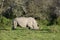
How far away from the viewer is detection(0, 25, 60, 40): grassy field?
29.2 feet

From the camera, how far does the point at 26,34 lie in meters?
9.43

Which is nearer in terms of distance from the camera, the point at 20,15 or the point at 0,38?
the point at 0,38

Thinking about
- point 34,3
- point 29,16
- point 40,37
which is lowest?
point 40,37

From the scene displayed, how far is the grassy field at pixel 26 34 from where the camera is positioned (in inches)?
350

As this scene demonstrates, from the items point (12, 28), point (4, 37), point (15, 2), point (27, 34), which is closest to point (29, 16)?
point (15, 2)

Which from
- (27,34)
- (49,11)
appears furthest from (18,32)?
(49,11)

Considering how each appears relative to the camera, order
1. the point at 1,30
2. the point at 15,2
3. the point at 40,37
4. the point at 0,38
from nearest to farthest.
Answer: the point at 0,38
the point at 40,37
the point at 1,30
the point at 15,2

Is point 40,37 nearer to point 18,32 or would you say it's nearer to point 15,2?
point 18,32

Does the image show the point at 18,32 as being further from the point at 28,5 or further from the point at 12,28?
the point at 28,5

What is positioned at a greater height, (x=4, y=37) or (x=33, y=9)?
(x=33, y=9)

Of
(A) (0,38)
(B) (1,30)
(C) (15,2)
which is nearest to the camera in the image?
(A) (0,38)

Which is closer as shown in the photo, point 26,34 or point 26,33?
point 26,34

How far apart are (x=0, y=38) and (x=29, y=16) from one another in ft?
12.8

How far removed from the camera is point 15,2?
38.3 ft
